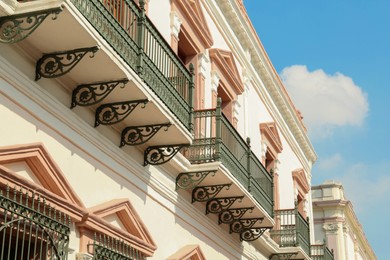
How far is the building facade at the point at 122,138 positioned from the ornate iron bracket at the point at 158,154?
14 mm

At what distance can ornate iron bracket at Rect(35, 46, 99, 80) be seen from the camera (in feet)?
22.2

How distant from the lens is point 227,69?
1296 cm

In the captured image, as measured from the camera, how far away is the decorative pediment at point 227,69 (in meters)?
12.4

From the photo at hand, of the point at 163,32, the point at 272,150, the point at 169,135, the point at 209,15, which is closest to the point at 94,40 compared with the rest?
the point at 169,135

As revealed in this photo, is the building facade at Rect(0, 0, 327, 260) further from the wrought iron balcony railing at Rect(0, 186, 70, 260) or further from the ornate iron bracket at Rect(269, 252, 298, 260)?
the ornate iron bracket at Rect(269, 252, 298, 260)

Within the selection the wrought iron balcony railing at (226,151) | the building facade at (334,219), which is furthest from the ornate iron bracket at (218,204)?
the building facade at (334,219)

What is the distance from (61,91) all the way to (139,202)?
202 cm

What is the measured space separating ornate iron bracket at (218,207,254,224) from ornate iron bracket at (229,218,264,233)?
323 millimetres

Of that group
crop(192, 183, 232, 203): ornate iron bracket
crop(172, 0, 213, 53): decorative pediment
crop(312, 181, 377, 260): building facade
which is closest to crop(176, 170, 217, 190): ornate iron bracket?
crop(192, 183, 232, 203): ornate iron bracket

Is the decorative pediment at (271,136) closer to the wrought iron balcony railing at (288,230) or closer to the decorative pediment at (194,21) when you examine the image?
the wrought iron balcony railing at (288,230)

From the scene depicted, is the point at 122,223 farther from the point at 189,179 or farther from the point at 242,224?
the point at 242,224

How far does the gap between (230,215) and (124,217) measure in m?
3.84

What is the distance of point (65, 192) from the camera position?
6.81 metres

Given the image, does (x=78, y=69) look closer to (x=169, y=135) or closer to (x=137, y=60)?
(x=137, y=60)
